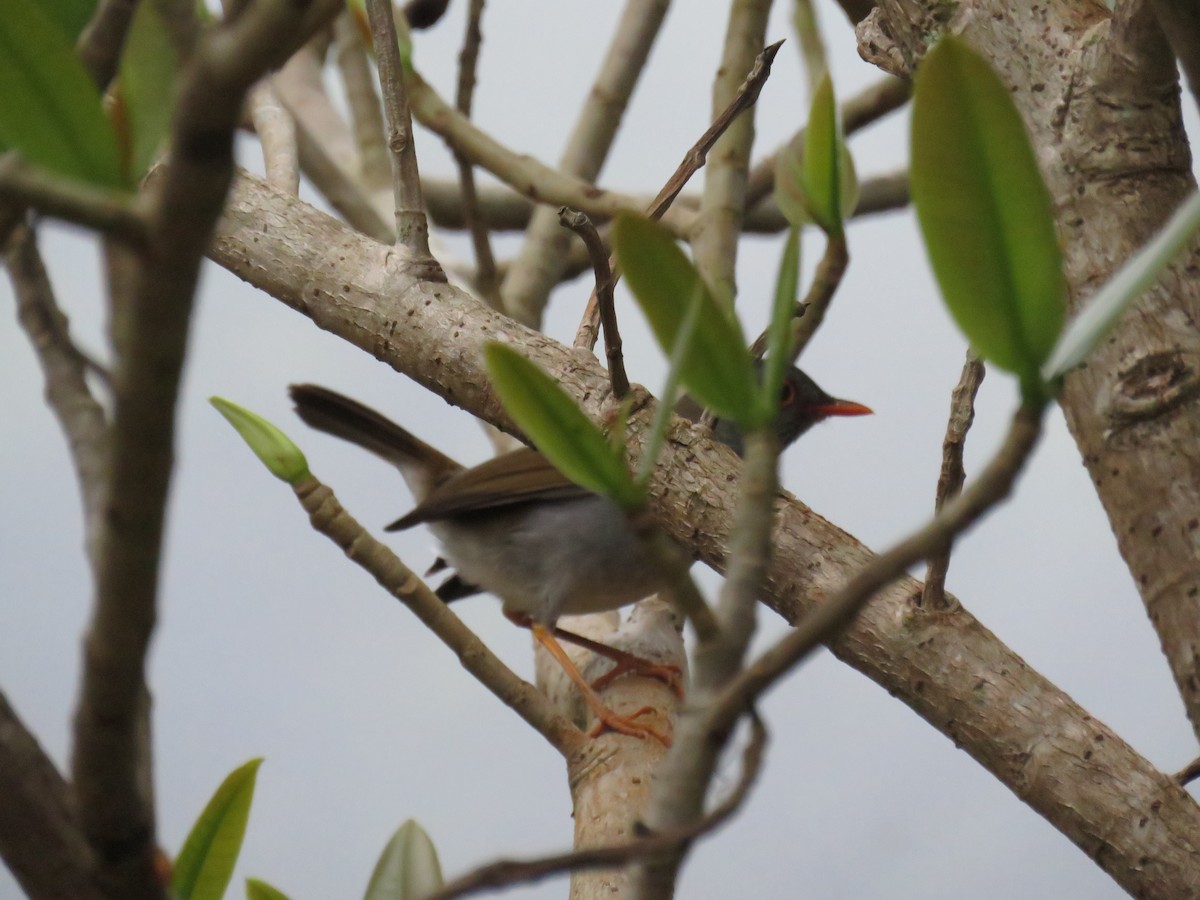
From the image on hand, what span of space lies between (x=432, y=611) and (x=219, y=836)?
793 millimetres

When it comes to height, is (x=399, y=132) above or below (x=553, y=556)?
below

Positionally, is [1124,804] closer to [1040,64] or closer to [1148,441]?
[1148,441]

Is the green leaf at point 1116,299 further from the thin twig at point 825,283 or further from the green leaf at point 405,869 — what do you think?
the green leaf at point 405,869

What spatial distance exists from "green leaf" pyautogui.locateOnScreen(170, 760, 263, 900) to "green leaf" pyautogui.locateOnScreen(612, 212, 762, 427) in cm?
70

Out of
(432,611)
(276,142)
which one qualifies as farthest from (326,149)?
(432,611)

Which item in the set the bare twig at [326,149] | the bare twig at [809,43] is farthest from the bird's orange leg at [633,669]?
the bare twig at [326,149]

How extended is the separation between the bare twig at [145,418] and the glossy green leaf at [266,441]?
941 millimetres

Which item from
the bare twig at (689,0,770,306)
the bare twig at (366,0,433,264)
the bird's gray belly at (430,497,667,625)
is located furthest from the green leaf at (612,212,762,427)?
the bird's gray belly at (430,497,667,625)

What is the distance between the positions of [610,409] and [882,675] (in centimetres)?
47

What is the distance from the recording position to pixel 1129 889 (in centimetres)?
129

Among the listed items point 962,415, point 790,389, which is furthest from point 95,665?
point 790,389

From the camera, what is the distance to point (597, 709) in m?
2.36

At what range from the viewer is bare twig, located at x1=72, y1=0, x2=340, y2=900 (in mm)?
433

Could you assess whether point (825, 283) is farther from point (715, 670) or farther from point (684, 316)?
point (715, 670)
